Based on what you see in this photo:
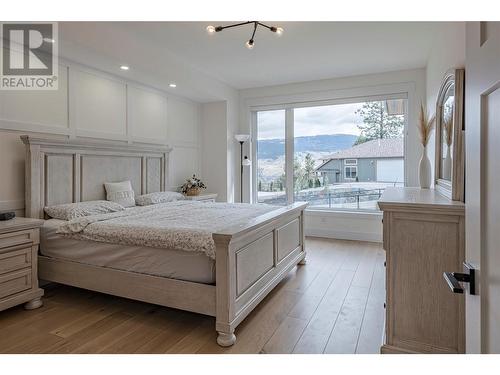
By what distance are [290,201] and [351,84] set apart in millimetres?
2275

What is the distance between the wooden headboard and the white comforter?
671mm

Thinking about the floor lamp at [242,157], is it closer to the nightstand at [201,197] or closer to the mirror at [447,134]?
the nightstand at [201,197]

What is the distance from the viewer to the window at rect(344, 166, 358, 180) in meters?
5.23

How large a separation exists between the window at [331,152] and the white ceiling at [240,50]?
68 cm

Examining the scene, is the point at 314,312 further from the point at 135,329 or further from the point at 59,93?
the point at 59,93

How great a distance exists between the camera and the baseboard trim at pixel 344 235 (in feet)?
16.1

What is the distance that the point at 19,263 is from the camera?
2.53m

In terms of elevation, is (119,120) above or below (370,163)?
above

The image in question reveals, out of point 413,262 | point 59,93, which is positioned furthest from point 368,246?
point 59,93

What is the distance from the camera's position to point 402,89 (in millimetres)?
4672

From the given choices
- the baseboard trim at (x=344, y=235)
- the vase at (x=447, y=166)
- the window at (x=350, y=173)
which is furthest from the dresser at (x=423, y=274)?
the window at (x=350, y=173)

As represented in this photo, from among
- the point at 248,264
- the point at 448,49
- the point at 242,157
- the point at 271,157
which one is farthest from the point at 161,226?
the point at 271,157

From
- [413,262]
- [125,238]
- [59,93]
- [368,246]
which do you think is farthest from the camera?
[368,246]

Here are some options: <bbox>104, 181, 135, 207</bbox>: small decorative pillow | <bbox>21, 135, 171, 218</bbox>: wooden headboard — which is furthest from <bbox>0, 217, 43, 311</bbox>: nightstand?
<bbox>104, 181, 135, 207</bbox>: small decorative pillow
